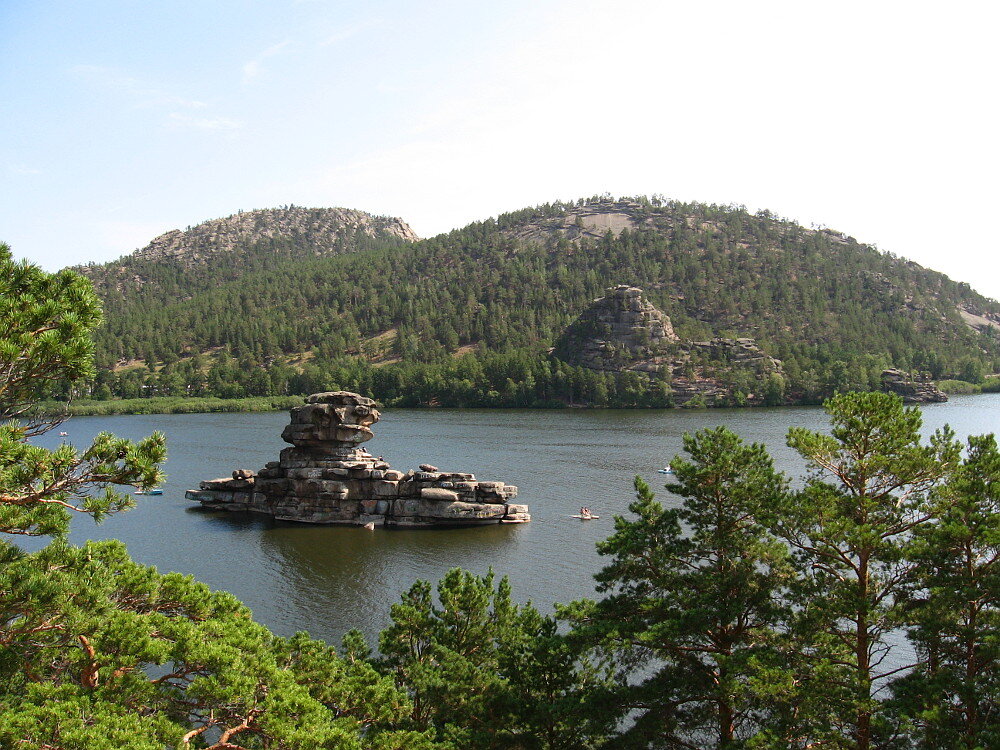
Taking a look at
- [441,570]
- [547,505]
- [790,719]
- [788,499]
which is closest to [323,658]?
[790,719]

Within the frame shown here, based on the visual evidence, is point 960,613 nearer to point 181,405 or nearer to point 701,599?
point 701,599

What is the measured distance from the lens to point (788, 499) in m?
19.7

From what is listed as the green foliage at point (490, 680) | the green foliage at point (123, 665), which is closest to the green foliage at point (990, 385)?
the green foliage at point (490, 680)

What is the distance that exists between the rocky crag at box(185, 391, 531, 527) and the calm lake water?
5.81 feet

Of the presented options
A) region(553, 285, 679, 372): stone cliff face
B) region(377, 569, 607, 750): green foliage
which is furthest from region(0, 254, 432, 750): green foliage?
region(553, 285, 679, 372): stone cliff face

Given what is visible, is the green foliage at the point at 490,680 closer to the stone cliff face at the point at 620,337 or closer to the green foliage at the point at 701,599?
the green foliage at the point at 701,599

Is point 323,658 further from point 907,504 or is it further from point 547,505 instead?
point 547,505

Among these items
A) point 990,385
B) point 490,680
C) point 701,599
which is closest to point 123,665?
point 490,680

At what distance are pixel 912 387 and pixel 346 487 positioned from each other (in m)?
137

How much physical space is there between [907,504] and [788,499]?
116 inches

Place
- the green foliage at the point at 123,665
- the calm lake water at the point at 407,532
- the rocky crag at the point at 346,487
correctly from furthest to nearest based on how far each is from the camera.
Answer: the rocky crag at the point at 346,487, the calm lake water at the point at 407,532, the green foliage at the point at 123,665

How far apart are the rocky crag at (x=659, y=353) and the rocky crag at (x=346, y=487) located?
101950mm

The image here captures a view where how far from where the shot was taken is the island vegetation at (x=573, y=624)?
1366 cm

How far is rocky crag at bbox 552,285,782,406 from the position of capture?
157 m
